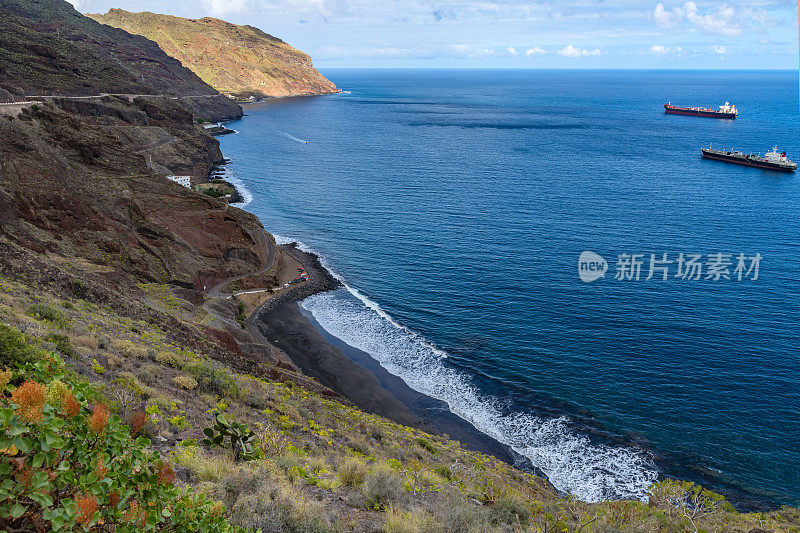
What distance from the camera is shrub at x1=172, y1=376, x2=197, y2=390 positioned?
859 inches

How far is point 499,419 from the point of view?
37.2m

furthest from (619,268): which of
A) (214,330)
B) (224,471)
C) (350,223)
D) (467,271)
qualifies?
(224,471)

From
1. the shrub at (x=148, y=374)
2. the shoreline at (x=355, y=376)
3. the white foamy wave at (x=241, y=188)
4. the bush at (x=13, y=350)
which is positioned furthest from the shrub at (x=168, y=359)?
the white foamy wave at (x=241, y=188)

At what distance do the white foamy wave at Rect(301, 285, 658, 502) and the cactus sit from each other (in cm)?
2138

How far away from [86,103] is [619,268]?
294ft

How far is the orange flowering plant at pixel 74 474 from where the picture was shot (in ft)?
24.3

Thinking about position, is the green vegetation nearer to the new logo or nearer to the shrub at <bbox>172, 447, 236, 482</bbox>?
the shrub at <bbox>172, 447, 236, 482</bbox>

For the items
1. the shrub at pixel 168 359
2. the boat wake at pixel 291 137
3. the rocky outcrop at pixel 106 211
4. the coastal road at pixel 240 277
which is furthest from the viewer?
the boat wake at pixel 291 137

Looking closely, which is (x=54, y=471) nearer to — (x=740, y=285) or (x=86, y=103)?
(x=740, y=285)

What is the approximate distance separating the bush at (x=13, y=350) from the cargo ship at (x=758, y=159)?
13464cm

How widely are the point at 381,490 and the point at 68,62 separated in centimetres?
12631

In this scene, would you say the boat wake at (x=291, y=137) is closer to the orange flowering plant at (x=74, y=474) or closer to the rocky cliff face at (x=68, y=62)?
the rocky cliff face at (x=68, y=62)

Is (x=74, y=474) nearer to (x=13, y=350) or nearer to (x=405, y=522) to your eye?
(x=405, y=522)

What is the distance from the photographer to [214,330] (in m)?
39.0
